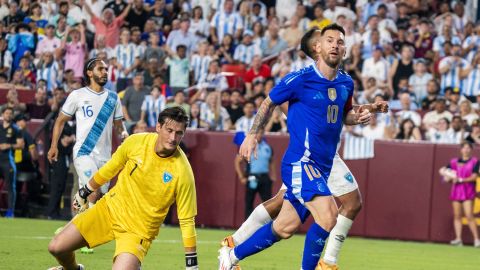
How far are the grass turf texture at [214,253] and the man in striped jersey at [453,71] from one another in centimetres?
433

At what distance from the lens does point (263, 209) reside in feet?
37.9

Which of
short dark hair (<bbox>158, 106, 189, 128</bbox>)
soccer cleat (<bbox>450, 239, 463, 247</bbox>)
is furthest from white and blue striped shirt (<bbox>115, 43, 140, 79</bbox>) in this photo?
short dark hair (<bbox>158, 106, 189, 128</bbox>)

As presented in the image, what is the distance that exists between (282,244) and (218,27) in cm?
926

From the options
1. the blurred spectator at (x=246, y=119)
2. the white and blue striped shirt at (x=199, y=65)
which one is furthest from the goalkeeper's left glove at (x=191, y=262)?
the white and blue striped shirt at (x=199, y=65)

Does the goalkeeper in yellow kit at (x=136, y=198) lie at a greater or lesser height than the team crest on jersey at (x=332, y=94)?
lesser

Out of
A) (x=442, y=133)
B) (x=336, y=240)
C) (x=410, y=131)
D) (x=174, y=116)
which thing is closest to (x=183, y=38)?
(x=410, y=131)

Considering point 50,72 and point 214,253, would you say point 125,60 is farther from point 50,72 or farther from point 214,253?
point 214,253

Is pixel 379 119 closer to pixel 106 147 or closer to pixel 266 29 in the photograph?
pixel 266 29

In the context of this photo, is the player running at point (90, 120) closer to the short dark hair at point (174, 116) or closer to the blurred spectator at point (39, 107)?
the short dark hair at point (174, 116)

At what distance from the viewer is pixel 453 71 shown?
75.6 feet

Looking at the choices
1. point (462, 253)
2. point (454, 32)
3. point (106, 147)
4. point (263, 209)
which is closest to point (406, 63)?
point (454, 32)

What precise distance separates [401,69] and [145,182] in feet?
47.6

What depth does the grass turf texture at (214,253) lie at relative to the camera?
13039 millimetres

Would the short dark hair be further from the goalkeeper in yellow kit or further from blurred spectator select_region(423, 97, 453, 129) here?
blurred spectator select_region(423, 97, 453, 129)
